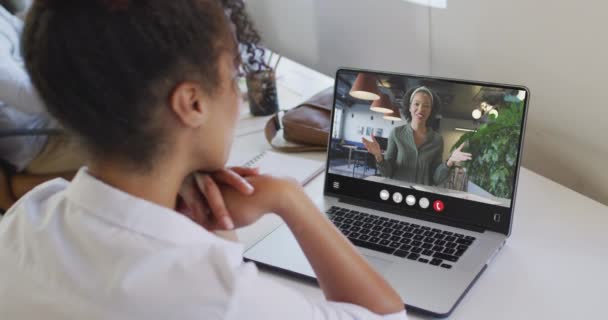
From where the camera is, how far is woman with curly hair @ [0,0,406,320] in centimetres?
56

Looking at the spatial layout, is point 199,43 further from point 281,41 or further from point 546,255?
point 281,41

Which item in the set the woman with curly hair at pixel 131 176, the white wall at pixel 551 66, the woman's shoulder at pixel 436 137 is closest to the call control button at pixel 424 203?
the woman's shoulder at pixel 436 137

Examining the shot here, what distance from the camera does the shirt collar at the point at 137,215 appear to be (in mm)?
581

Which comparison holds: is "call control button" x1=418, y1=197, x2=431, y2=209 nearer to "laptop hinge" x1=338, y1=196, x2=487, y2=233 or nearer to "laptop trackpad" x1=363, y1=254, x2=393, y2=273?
"laptop hinge" x1=338, y1=196, x2=487, y2=233

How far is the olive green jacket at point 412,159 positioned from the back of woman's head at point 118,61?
1.71 ft

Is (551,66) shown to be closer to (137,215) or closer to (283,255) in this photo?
A: (283,255)

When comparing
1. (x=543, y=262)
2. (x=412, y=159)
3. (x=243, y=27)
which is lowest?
(x=543, y=262)

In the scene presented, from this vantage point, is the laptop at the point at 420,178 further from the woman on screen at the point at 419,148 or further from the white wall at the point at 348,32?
the white wall at the point at 348,32

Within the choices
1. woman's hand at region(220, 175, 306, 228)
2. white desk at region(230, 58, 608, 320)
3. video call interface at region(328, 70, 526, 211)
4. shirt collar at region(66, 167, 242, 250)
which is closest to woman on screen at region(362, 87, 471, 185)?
video call interface at region(328, 70, 526, 211)

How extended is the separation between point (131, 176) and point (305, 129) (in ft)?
2.54

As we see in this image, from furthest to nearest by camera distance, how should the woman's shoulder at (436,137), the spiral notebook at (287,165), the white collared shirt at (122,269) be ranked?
the spiral notebook at (287,165), the woman's shoulder at (436,137), the white collared shirt at (122,269)

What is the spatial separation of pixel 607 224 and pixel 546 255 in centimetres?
15

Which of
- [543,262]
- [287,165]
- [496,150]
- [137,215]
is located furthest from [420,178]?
[137,215]

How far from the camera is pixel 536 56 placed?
113cm
